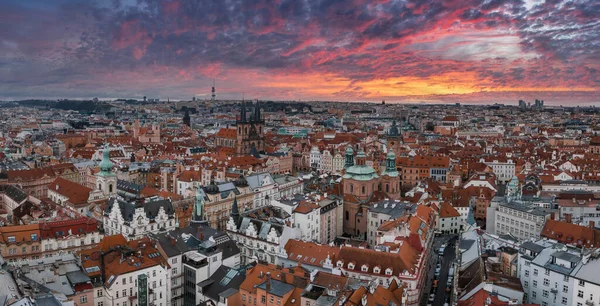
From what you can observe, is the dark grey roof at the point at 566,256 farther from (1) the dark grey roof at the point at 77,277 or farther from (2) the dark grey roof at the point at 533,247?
(1) the dark grey roof at the point at 77,277

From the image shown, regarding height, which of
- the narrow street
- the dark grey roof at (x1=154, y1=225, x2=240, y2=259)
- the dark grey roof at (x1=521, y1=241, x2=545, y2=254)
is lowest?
the narrow street

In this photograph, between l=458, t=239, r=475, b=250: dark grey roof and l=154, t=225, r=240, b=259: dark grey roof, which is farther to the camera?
l=458, t=239, r=475, b=250: dark grey roof

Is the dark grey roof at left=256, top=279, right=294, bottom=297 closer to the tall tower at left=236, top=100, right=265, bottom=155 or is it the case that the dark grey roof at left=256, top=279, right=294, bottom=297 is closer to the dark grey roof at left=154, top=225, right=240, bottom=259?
the dark grey roof at left=154, top=225, right=240, bottom=259

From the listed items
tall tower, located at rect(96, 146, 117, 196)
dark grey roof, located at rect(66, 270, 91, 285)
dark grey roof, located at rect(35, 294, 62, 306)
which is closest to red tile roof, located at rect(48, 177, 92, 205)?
tall tower, located at rect(96, 146, 117, 196)

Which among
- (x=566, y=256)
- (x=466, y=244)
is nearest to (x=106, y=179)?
(x=466, y=244)

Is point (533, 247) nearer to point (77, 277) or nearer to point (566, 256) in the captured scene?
point (566, 256)

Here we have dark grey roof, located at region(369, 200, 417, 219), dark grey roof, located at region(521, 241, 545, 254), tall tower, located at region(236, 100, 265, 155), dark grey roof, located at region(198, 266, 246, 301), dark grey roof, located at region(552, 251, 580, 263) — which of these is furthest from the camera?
tall tower, located at region(236, 100, 265, 155)

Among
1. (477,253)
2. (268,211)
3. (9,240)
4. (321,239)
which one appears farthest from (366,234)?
(9,240)

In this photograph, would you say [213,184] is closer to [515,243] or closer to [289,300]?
[289,300]
